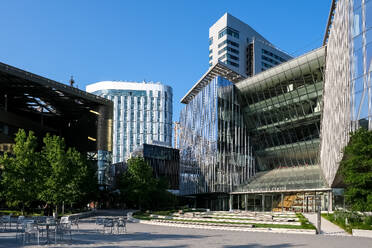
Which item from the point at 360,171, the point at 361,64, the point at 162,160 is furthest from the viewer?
the point at 162,160

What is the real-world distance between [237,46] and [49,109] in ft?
304

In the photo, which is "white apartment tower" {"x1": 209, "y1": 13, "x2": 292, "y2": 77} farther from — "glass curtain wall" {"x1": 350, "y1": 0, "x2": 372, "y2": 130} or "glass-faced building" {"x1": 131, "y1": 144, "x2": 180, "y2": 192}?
"glass curtain wall" {"x1": 350, "y1": 0, "x2": 372, "y2": 130}

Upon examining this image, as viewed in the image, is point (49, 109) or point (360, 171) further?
point (49, 109)

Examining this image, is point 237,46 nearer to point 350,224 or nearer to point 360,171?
point 350,224

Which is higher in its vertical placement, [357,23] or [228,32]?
[228,32]

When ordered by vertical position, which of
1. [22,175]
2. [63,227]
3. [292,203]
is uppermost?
[22,175]

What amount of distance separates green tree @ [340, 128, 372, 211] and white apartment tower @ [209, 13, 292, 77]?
12481 centimetres

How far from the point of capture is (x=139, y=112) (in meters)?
168

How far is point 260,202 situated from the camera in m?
58.2

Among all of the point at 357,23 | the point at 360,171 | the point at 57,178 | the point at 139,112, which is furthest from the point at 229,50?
the point at 360,171

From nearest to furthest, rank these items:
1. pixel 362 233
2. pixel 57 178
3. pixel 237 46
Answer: pixel 362 233
pixel 57 178
pixel 237 46

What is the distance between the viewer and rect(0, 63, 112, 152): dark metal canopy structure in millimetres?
60584

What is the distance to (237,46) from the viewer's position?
15300 centimetres

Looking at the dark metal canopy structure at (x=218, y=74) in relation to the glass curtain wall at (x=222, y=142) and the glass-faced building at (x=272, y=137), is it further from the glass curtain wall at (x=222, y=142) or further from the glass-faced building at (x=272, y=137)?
the glass curtain wall at (x=222, y=142)
